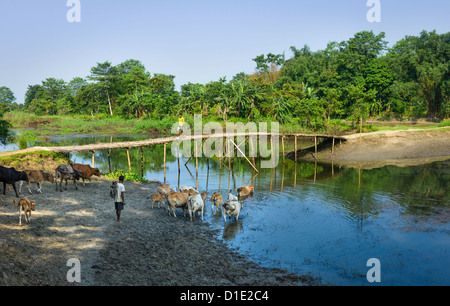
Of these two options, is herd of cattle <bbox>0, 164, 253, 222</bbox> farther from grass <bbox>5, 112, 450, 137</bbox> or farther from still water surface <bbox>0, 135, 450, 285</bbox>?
grass <bbox>5, 112, 450, 137</bbox>

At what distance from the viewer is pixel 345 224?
15039 mm

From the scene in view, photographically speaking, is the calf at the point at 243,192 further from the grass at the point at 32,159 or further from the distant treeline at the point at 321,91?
the distant treeline at the point at 321,91

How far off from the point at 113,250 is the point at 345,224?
10174 millimetres

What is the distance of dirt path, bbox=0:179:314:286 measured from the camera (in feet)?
27.9

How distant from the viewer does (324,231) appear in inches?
558

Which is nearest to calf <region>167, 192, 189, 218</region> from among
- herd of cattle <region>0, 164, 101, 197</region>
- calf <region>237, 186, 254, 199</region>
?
calf <region>237, 186, 254, 199</region>

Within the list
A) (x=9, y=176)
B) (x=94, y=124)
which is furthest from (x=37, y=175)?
(x=94, y=124)

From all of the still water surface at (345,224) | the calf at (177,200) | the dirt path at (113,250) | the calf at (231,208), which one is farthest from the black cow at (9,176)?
the calf at (231,208)

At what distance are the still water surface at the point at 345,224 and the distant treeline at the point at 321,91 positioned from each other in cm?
2362

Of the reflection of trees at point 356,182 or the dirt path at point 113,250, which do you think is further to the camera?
the reflection of trees at point 356,182

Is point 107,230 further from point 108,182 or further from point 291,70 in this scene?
point 291,70

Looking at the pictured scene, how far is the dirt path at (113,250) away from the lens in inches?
335

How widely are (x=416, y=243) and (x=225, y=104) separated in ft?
137
